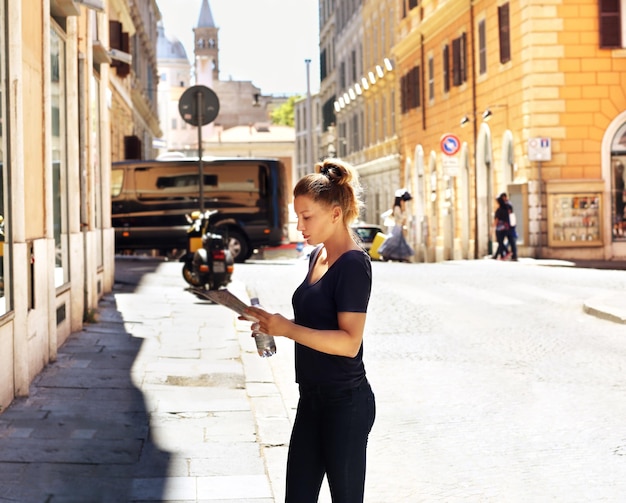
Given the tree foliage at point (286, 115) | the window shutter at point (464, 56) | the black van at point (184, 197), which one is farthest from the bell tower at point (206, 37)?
the black van at point (184, 197)

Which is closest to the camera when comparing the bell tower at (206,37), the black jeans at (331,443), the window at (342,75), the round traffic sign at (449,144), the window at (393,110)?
the black jeans at (331,443)

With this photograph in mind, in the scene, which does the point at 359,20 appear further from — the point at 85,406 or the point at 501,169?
the point at 85,406

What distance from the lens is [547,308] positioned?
15.7 meters

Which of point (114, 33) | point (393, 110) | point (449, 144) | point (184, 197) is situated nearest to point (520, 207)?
point (449, 144)

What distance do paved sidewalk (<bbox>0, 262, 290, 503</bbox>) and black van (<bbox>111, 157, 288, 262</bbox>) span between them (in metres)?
18.3

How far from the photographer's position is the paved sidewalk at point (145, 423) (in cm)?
608

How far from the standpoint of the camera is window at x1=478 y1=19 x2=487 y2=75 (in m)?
35.3

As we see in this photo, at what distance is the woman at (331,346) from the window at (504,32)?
2899 cm

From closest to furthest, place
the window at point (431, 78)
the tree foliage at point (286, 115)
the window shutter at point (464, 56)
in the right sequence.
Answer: the window shutter at point (464, 56) < the window at point (431, 78) < the tree foliage at point (286, 115)

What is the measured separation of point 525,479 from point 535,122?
80.8 feet

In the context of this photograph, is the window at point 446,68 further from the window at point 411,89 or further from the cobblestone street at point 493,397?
the cobblestone street at point 493,397

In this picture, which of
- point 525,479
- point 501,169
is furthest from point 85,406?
point 501,169

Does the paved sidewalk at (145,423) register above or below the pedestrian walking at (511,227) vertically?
below

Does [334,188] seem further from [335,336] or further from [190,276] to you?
[190,276]
